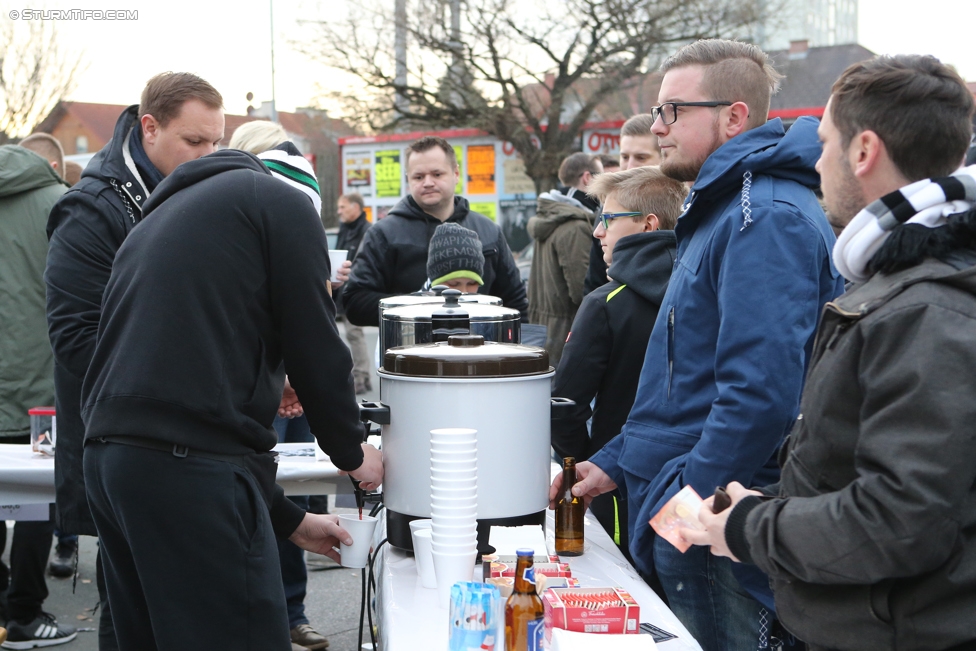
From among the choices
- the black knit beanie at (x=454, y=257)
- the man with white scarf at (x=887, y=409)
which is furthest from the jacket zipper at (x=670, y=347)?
the black knit beanie at (x=454, y=257)

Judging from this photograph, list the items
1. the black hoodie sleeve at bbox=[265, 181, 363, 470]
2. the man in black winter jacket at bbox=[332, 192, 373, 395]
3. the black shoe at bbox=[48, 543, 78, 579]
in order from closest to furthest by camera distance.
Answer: the black hoodie sleeve at bbox=[265, 181, 363, 470] → the black shoe at bbox=[48, 543, 78, 579] → the man in black winter jacket at bbox=[332, 192, 373, 395]

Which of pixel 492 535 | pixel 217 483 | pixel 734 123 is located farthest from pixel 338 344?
pixel 734 123

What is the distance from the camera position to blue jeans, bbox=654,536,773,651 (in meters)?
2.00

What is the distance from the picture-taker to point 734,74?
224cm

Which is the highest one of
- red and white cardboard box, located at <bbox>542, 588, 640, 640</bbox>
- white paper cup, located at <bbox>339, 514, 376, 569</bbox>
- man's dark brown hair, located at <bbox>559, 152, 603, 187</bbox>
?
man's dark brown hair, located at <bbox>559, 152, 603, 187</bbox>

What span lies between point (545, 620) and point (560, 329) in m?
3.87

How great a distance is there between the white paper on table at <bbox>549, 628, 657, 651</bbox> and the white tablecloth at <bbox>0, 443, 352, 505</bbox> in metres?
1.86

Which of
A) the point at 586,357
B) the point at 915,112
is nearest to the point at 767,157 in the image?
the point at 915,112

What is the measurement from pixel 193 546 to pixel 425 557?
1.55ft

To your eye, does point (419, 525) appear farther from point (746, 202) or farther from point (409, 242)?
point (409, 242)

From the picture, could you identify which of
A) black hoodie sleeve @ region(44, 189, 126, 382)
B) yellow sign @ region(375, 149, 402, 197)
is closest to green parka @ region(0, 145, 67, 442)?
black hoodie sleeve @ region(44, 189, 126, 382)

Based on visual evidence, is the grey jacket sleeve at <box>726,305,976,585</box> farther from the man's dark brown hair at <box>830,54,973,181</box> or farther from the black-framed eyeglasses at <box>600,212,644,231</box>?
the black-framed eyeglasses at <box>600,212,644,231</box>

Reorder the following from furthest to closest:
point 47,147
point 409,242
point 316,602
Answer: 1. point 47,147
2. point 409,242
3. point 316,602

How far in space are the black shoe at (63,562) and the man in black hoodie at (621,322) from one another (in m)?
3.20
